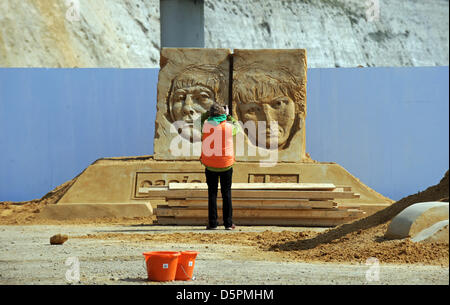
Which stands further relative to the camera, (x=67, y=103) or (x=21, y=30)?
(x=21, y=30)

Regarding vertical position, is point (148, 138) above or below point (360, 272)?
above

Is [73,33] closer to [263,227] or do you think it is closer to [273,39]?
[273,39]

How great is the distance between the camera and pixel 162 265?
19.4 feet

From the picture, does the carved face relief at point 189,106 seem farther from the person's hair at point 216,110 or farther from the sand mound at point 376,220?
the sand mound at point 376,220

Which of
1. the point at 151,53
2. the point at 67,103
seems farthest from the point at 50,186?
the point at 151,53

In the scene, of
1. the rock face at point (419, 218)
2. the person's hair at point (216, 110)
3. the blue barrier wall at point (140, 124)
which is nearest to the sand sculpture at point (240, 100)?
the blue barrier wall at point (140, 124)

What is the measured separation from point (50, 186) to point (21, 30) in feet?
34.4

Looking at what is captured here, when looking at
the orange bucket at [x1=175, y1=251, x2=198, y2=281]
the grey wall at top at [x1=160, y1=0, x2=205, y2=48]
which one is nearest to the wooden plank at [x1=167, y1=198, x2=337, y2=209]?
the orange bucket at [x1=175, y1=251, x2=198, y2=281]

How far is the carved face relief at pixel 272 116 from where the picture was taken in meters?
15.0

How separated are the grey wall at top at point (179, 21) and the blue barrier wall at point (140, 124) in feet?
Result: 12.7

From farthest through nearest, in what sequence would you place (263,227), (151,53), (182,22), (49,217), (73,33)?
(151,53) < (73,33) < (182,22) < (49,217) < (263,227)

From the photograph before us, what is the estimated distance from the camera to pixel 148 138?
54.7 ft

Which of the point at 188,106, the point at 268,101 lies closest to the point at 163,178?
the point at 188,106

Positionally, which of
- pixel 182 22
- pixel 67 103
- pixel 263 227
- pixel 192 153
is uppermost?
pixel 182 22
